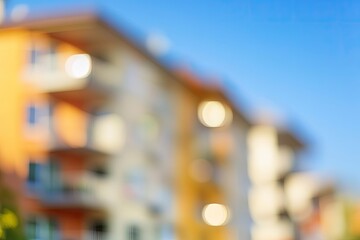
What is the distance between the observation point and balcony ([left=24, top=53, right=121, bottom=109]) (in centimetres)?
2289

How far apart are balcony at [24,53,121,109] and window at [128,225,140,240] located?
472cm

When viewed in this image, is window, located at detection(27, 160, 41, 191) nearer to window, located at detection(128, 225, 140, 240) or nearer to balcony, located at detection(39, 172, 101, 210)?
balcony, located at detection(39, 172, 101, 210)


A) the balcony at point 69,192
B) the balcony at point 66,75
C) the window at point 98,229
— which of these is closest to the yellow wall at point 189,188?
the window at point 98,229

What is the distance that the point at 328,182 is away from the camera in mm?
47094

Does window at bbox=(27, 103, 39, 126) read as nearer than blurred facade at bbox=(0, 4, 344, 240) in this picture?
No

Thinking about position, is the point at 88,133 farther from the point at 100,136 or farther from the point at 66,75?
the point at 66,75

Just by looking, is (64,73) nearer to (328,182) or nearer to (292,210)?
(292,210)

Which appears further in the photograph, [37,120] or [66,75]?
[37,120]

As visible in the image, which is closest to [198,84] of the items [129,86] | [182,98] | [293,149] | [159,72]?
[182,98]

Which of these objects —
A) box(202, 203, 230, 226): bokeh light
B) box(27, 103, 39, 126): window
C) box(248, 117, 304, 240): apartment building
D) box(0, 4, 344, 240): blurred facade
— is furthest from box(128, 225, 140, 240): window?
box(248, 117, 304, 240): apartment building

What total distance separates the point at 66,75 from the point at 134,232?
238 inches

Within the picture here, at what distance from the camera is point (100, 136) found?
23.9m

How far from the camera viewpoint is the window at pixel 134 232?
25219mm

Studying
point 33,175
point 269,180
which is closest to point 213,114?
point 269,180
